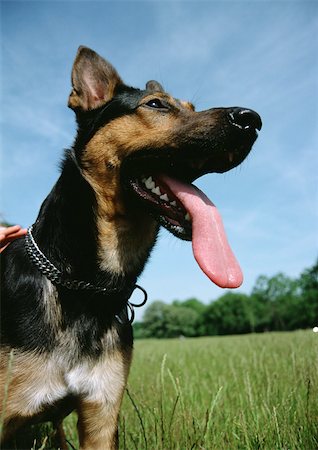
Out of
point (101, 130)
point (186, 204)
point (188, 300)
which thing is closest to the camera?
point (186, 204)

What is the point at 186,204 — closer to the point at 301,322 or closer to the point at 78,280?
the point at 78,280

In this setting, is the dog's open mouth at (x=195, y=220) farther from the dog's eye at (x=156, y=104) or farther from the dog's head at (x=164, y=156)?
the dog's eye at (x=156, y=104)

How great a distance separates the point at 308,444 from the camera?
310 centimetres

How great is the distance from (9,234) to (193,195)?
1.67 m

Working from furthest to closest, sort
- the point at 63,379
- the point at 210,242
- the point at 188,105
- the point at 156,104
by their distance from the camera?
the point at 188,105 < the point at 156,104 < the point at 210,242 < the point at 63,379

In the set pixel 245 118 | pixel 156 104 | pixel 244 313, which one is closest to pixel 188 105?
pixel 156 104

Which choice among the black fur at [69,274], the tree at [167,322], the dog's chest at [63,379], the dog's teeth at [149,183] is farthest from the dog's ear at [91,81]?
the tree at [167,322]

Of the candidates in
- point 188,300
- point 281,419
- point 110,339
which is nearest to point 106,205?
point 110,339

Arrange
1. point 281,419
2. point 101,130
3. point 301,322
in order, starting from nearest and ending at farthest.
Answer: point 281,419, point 101,130, point 301,322

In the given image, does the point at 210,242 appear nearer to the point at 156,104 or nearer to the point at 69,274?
the point at 69,274

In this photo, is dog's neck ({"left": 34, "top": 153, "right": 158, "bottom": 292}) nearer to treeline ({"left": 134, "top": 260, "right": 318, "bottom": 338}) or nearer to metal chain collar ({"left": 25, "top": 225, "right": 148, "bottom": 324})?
metal chain collar ({"left": 25, "top": 225, "right": 148, "bottom": 324})

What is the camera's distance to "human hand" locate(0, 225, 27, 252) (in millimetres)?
3730

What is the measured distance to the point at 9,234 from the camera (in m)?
3.83

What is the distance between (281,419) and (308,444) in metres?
0.34
